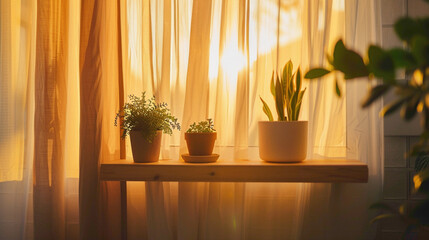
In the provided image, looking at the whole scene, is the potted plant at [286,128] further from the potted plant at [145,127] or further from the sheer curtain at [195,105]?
the potted plant at [145,127]

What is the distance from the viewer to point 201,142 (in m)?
1.61

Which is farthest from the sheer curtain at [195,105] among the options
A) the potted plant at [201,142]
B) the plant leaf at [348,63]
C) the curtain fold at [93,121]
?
the plant leaf at [348,63]

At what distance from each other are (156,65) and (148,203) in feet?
2.00

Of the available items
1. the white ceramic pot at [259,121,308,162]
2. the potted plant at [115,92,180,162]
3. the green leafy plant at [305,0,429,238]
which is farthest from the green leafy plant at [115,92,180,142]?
the green leafy plant at [305,0,429,238]

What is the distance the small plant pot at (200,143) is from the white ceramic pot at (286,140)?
228 mm

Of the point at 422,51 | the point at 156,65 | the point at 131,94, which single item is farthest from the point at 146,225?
the point at 422,51

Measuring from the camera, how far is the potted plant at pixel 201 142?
1.60 m

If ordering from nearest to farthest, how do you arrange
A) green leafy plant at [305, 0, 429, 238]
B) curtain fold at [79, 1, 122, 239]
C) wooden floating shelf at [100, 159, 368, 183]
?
green leafy plant at [305, 0, 429, 238], wooden floating shelf at [100, 159, 368, 183], curtain fold at [79, 1, 122, 239]

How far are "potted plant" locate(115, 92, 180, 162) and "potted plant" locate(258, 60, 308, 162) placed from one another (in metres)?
0.39

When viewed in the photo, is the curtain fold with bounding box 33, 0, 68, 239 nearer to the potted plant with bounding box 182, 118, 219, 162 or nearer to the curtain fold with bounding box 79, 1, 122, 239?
the curtain fold with bounding box 79, 1, 122, 239

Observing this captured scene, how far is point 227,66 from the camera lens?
173 centimetres

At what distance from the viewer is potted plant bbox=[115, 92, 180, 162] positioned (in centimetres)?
163

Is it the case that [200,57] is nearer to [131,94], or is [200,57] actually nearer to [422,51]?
[131,94]

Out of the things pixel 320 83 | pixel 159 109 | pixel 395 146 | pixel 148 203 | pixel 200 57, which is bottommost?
pixel 148 203
